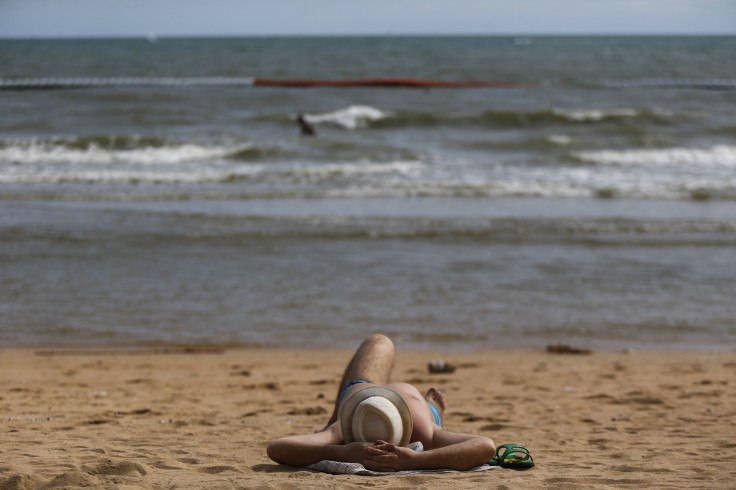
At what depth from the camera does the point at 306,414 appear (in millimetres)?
5074

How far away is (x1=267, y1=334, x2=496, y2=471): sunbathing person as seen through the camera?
136 inches

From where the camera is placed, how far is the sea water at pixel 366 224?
291 inches

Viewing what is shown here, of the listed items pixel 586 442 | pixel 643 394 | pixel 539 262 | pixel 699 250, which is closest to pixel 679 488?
pixel 586 442

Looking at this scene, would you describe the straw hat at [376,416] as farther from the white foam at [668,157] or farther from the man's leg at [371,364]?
the white foam at [668,157]

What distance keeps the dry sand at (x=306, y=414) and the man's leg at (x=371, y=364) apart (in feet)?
1.67

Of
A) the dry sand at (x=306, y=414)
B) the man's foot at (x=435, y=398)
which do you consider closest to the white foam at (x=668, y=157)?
the dry sand at (x=306, y=414)

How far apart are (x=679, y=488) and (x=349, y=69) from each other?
41598 mm

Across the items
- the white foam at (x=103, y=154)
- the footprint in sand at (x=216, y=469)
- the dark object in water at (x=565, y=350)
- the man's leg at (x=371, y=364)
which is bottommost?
the footprint in sand at (x=216, y=469)

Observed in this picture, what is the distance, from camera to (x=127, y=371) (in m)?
5.97

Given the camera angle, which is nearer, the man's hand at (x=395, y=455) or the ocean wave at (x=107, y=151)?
the man's hand at (x=395, y=455)

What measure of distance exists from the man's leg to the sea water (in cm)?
283

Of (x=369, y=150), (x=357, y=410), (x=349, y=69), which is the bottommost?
(x=357, y=410)

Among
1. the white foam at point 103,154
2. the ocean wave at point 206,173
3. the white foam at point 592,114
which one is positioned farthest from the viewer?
the white foam at point 592,114

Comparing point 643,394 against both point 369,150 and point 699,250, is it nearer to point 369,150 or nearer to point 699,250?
point 699,250
